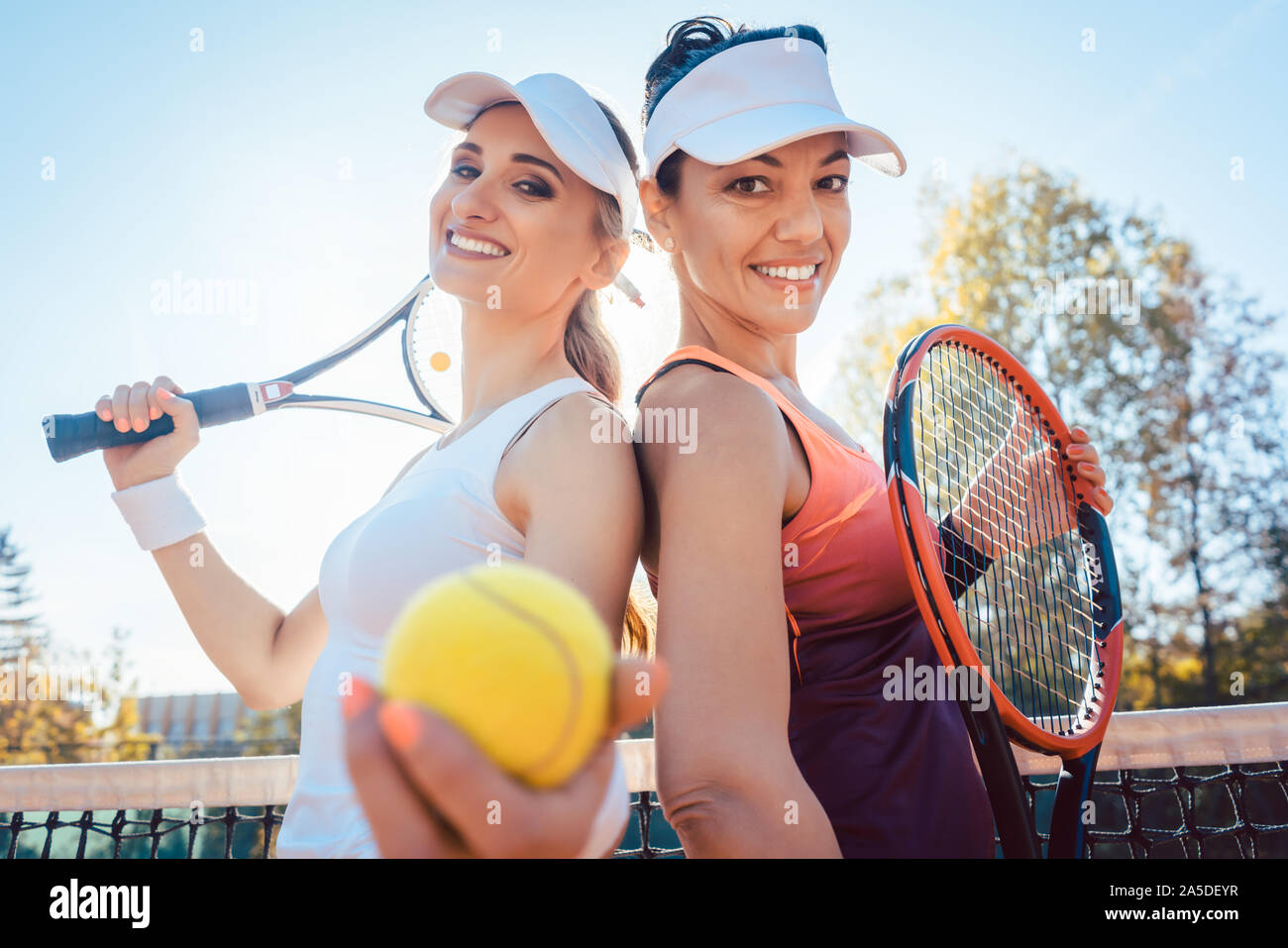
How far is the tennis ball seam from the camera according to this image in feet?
2.31

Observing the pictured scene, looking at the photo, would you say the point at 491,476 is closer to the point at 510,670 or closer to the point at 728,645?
the point at 728,645

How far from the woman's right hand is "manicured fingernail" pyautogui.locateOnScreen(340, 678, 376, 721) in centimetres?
166

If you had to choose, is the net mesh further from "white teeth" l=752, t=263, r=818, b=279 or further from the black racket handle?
the black racket handle

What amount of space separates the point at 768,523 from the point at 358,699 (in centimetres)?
72

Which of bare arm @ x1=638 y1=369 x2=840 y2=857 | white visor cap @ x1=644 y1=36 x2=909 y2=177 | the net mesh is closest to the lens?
bare arm @ x1=638 y1=369 x2=840 y2=857

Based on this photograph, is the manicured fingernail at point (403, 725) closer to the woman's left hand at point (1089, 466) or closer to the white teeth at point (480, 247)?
the white teeth at point (480, 247)

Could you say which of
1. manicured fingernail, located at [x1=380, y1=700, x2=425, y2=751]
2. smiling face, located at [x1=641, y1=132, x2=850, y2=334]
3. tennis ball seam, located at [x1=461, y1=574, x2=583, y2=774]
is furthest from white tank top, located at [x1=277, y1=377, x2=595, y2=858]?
manicured fingernail, located at [x1=380, y1=700, x2=425, y2=751]

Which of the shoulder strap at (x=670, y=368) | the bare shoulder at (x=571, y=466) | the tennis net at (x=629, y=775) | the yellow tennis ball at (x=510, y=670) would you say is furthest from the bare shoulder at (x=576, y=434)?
the tennis net at (x=629, y=775)

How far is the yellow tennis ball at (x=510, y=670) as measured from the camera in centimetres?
70

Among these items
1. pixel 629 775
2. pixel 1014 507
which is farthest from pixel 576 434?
pixel 629 775
